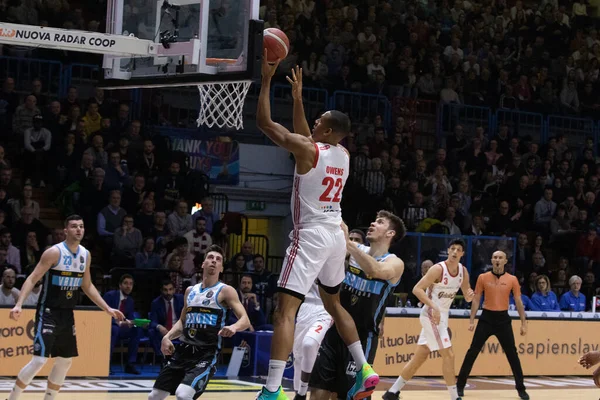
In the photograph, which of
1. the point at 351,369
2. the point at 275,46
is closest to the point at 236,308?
the point at 351,369

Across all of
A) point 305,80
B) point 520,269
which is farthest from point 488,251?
point 305,80

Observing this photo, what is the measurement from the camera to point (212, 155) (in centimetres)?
1877

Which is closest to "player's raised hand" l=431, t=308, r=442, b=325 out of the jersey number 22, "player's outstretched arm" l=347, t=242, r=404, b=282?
"player's outstretched arm" l=347, t=242, r=404, b=282

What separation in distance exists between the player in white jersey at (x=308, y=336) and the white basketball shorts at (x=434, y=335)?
2.13m

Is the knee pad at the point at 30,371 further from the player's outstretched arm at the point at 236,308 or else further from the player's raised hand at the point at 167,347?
the player's outstretched arm at the point at 236,308

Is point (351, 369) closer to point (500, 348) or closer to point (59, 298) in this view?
point (59, 298)

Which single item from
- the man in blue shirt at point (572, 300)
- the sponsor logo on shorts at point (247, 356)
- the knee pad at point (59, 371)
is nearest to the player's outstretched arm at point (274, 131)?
the knee pad at point (59, 371)

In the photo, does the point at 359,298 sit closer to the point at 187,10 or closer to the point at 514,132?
the point at 187,10

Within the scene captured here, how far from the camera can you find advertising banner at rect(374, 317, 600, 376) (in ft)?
52.3

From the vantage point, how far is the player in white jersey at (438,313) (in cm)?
1262

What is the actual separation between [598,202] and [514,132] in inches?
96.2

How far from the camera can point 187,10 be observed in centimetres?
906

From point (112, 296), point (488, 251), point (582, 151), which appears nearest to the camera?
point (112, 296)

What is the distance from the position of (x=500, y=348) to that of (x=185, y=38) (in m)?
9.90
